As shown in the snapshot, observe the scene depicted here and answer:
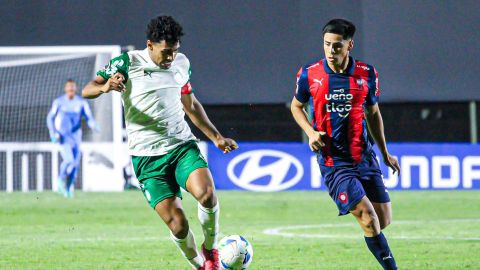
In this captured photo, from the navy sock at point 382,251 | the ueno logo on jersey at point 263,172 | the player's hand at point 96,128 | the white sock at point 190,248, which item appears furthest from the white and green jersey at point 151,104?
the ueno logo on jersey at point 263,172

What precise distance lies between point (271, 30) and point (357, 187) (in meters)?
13.8

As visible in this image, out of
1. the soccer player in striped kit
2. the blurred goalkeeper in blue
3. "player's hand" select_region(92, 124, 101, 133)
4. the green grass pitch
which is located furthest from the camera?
"player's hand" select_region(92, 124, 101, 133)

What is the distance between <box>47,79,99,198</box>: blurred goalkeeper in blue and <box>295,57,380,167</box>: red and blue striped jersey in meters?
11.2

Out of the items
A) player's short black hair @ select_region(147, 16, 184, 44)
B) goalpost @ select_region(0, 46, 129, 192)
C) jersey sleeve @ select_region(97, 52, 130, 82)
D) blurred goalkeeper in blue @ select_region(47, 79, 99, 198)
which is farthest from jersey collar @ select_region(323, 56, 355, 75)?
goalpost @ select_region(0, 46, 129, 192)

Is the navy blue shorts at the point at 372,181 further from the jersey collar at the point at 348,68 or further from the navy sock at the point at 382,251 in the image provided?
the jersey collar at the point at 348,68

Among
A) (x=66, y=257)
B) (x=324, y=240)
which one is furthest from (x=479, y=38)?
(x=66, y=257)

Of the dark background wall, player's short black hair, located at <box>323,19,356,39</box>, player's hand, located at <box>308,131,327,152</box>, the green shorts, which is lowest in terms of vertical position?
the dark background wall

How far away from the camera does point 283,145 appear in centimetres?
1973

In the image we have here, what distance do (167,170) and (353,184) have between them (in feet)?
4.39

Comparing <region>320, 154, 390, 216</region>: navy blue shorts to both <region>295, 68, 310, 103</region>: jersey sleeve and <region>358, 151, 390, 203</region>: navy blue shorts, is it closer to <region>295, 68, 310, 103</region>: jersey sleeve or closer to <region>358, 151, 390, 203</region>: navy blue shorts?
<region>358, 151, 390, 203</region>: navy blue shorts

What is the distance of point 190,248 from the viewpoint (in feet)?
25.8

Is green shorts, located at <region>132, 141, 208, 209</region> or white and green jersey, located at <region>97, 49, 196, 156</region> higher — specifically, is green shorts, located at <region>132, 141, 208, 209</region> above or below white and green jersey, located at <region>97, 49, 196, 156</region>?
below

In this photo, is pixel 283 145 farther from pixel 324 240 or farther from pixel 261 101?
pixel 324 240

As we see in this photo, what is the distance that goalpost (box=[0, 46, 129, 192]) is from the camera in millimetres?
20109
